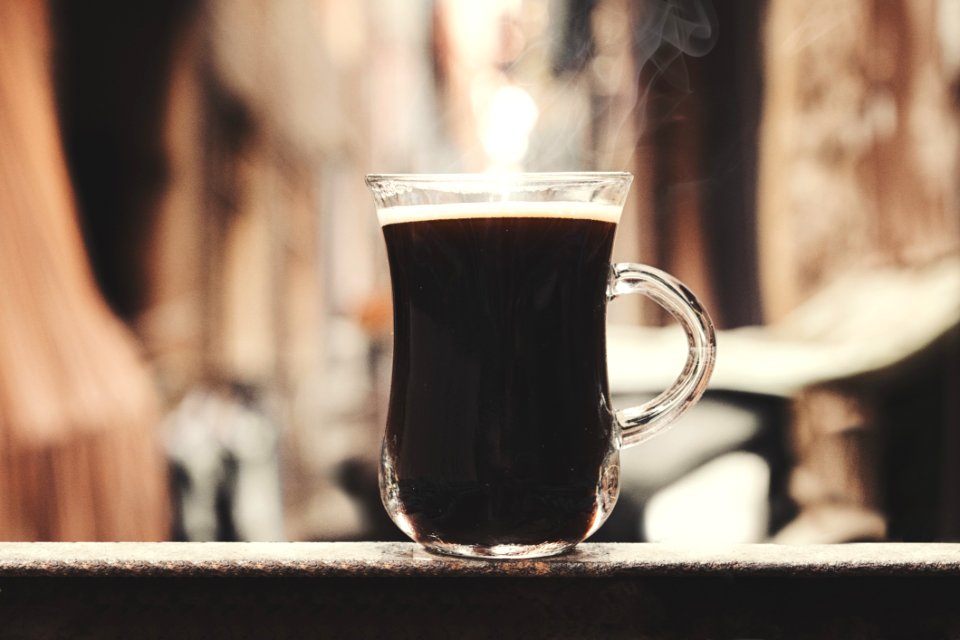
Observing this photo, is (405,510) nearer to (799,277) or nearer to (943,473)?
(799,277)

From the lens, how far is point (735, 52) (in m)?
2.19

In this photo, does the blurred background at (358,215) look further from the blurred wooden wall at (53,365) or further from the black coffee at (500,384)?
the black coffee at (500,384)

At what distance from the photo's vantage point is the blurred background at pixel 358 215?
2170mm

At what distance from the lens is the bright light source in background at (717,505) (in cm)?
218

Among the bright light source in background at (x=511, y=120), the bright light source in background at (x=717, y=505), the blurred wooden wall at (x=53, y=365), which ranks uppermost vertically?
the bright light source in background at (x=511, y=120)

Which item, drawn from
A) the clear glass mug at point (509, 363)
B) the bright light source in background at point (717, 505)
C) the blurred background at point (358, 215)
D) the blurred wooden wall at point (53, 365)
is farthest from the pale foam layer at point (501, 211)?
the blurred wooden wall at point (53, 365)

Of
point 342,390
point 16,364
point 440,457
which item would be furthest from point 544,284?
point 16,364

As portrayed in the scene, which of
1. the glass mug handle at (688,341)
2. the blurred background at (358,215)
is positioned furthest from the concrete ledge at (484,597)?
the blurred background at (358,215)

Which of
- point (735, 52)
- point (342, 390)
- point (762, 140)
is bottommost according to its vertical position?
point (342, 390)

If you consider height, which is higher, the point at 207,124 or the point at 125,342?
the point at 207,124

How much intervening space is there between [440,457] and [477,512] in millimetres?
39

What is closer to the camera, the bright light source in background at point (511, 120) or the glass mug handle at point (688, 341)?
the glass mug handle at point (688, 341)

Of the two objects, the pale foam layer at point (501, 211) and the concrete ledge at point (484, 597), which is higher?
the pale foam layer at point (501, 211)

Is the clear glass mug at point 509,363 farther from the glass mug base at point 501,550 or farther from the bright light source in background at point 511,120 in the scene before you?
the bright light source in background at point 511,120
